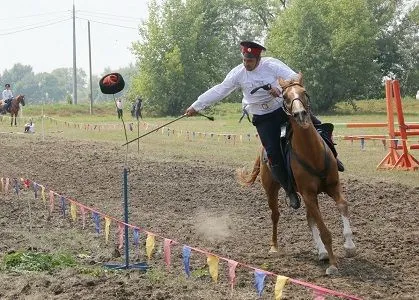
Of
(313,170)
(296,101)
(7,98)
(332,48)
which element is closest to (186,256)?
(313,170)

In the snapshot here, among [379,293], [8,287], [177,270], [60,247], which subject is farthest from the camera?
[60,247]

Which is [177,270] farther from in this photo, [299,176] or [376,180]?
[376,180]

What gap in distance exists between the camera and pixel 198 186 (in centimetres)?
1681

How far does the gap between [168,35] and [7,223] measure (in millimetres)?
72478

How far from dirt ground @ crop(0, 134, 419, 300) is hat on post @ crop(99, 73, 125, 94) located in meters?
2.06

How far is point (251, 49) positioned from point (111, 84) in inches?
67.9

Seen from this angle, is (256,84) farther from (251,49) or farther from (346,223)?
(346,223)

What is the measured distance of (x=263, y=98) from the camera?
9.81 meters

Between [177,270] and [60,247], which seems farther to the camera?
[60,247]

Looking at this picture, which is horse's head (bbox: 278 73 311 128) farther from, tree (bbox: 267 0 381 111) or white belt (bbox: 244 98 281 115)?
tree (bbox: 267 0 381 111)

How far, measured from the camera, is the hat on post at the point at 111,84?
918 cm

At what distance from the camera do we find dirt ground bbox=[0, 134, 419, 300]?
26.4 ft

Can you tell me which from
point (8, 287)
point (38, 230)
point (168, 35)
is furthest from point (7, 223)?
point (168, 35)

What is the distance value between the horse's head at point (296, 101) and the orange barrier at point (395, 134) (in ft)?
34.4
